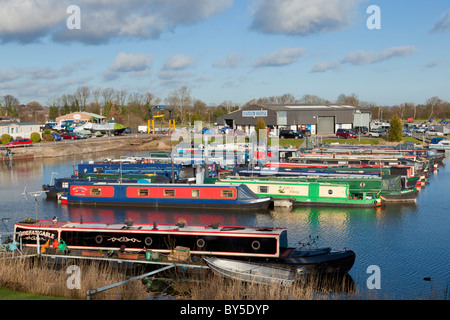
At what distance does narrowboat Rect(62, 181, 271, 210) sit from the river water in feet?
2.44

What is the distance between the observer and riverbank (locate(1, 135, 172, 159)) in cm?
7019

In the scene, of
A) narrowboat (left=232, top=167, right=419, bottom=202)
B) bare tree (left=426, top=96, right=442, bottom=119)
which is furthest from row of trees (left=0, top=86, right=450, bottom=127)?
narrowboat (left=232, top=167, right=419, bottom=202)

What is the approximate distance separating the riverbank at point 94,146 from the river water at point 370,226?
27579 mm

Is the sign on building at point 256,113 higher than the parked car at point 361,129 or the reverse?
higher

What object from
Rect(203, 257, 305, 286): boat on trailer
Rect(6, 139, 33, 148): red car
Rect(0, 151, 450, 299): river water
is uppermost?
Rect(6, 139, 33, 148): red car

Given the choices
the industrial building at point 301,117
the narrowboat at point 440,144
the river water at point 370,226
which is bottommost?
the river water at point 370,226

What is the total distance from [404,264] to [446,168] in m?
38.6

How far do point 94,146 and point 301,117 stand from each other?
117 ft

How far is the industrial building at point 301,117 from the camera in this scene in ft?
276

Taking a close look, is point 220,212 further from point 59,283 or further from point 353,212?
point 59,283

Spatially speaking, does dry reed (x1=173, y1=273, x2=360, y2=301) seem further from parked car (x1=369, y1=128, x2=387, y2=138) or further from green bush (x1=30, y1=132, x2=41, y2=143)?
parked car (x1=369, y1=128, x2=387, y2=138)

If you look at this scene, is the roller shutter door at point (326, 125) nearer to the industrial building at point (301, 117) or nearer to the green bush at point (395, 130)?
the industrial building at point (301, 117)

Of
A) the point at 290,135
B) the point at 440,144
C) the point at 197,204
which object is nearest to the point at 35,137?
the point at 290,135

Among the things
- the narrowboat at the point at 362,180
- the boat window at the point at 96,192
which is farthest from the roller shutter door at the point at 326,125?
the boat window at the point at 96,192
